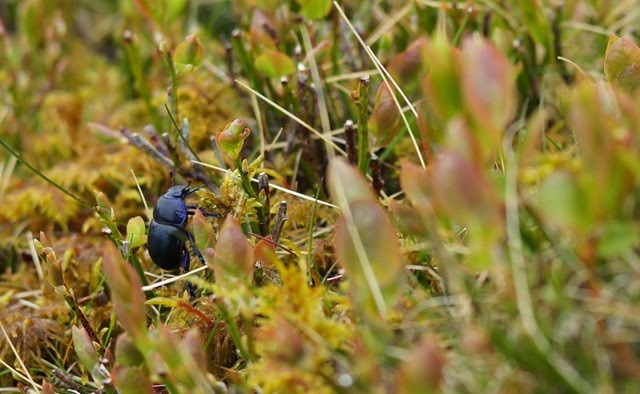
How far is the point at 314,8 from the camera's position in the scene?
1449 mm

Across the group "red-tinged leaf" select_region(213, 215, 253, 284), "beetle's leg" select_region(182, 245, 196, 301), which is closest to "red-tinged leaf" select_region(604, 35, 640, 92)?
"red-tinged leaf" select_region(213, 215, 253, 284)

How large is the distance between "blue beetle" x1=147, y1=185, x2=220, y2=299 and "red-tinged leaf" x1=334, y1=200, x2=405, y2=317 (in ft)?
1.56

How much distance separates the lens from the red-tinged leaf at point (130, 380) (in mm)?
858

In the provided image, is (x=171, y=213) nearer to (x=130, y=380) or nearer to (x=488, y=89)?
(x=130, y=380)

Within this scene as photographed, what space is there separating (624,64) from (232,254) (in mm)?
697

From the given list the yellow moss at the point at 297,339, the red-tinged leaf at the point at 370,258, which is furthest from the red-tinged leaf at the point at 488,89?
the yellow moss at the point at 297,339

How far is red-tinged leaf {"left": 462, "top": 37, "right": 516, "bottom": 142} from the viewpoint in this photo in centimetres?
65

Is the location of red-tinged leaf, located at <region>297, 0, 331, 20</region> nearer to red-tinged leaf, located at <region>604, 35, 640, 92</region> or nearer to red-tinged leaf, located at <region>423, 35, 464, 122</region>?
red-tinged leaf, located at <region>604, 35, 640, 92</region>

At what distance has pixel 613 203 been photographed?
66 centimetres

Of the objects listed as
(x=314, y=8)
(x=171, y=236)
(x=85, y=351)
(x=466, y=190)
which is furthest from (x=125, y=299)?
(x=314, y=8)

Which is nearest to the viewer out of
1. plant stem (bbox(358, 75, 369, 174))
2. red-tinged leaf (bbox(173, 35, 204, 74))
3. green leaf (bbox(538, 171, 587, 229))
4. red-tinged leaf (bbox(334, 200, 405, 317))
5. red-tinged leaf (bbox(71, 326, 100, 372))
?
green leaf (bbox(538, 171, 587, 229))

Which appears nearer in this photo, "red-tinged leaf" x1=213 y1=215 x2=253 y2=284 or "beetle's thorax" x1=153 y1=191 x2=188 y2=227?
"red-tinged leaf" x1=213 y1=215 x2=253 y2=284

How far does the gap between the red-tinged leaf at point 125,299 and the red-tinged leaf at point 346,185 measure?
0.30m

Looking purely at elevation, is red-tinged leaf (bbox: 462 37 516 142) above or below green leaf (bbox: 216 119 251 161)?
above
